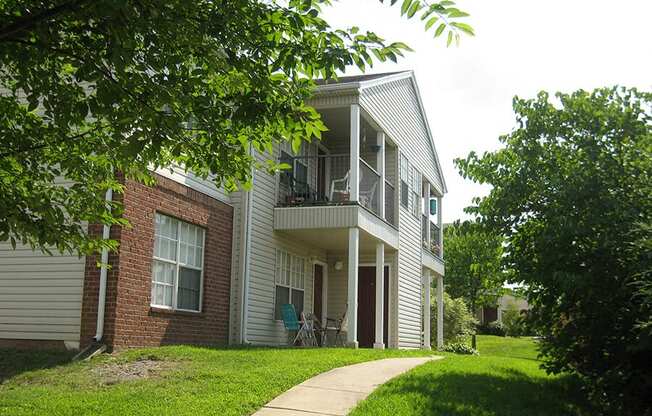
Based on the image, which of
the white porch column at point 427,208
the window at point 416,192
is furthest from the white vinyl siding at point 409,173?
the white porch column at point 427,208

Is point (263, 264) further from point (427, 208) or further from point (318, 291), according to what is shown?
point (427, 208)

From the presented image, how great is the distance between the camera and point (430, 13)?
13.8ft

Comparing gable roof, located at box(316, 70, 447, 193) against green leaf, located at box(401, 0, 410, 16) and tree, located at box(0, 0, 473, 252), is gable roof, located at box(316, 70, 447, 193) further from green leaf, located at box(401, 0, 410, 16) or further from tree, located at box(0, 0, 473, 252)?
green leaf, located at box(401, 0, 410, 16)

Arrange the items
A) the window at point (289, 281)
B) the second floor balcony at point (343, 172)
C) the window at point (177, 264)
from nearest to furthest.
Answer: the window at point (177, 264), the second floor balcony at point (343, 172), the window at point (289, 281)

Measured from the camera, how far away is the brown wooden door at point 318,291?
60.0ft

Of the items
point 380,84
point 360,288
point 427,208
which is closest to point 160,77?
point 380,84

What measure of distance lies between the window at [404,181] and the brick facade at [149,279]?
6894mm

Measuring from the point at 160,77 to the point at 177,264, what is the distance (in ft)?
26.8

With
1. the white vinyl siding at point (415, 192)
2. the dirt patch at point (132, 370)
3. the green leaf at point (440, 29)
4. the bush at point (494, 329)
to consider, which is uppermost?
the white vinyl siding at point (415, 192)

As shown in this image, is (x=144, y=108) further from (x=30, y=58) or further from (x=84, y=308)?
(x=84, y=308)

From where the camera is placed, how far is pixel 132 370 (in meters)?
9.27

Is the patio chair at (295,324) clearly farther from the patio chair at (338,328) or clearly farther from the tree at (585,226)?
the tree at (585,226)

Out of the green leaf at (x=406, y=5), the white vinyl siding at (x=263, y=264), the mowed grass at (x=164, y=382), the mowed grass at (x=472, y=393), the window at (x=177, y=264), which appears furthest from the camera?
the white vinyl siding at (x=263, y=264)

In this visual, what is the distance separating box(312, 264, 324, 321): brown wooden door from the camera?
1830 cm
